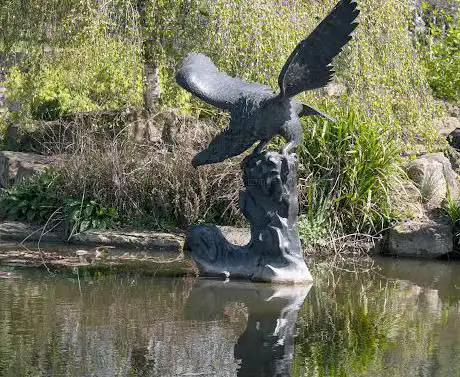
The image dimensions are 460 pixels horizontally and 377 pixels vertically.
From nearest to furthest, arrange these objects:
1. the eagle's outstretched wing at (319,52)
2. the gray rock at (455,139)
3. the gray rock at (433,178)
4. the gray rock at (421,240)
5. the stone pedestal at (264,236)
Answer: the eagle's outstretched wing at (319,52) < the stone pedestal at (264,236) < the gray rock at (421,240) < the gray rock at (433,178) < the gray rock at (455,139)

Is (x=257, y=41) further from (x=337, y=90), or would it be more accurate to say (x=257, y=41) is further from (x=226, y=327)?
(x=226, y=327)

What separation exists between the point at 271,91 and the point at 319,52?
0.90m

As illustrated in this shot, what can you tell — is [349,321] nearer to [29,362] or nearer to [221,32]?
[29,362]

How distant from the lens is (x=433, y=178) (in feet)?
41.8

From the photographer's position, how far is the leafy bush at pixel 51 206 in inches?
471

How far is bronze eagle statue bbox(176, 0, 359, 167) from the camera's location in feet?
27.4

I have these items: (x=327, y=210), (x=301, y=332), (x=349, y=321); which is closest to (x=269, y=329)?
(x=301, y=332)

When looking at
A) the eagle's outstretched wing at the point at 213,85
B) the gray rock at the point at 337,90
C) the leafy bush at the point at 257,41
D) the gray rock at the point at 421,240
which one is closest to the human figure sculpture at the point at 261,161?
the eagle's outstretched wing at the point at 213,85

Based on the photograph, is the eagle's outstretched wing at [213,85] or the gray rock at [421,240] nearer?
the eagle's outstretched wing at [213,85]

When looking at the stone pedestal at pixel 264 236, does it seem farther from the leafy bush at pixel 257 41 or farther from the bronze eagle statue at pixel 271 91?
the leafy bush at pixel 257 41

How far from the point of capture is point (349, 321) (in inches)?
305

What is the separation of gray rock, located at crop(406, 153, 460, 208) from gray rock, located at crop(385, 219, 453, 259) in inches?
33.2

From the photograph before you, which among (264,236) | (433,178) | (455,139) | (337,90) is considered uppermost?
(337,90)

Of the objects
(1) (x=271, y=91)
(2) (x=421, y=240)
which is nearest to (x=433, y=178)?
(2) (x=421, y=240)
